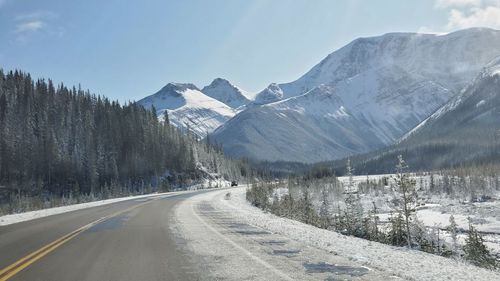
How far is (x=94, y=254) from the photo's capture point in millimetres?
12406

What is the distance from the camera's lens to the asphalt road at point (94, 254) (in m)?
9.88

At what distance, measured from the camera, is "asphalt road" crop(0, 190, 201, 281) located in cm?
988

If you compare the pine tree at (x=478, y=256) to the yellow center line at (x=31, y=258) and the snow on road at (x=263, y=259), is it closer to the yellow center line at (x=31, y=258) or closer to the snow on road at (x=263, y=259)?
the snow on road at (x=263, y=259)

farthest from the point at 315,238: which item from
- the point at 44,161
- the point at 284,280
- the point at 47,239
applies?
the point at 44,161

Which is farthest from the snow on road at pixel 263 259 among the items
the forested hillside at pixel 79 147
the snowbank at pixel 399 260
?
the forested hillside at pixel 79 147

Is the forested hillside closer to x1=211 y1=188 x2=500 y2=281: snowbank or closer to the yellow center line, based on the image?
the yellow center line

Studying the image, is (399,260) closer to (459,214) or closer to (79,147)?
(459,214)

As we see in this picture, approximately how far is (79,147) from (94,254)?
8890 centimetres

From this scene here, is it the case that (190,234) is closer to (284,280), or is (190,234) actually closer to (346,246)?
(346,246)

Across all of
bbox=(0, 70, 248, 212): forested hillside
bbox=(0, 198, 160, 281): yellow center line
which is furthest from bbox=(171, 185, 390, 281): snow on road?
bbox=(0, 70, 248, 212): forested hillside

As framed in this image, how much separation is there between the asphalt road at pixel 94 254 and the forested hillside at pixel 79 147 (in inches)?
1814

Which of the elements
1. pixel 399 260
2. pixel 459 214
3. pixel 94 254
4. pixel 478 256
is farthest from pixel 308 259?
pixel 459 214

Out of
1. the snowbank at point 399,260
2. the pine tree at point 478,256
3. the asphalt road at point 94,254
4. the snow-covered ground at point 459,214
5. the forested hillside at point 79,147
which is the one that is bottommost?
the snow-covered ground at point 459,214

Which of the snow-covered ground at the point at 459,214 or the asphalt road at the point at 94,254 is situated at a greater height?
the asphalt road at the point at 94,254
